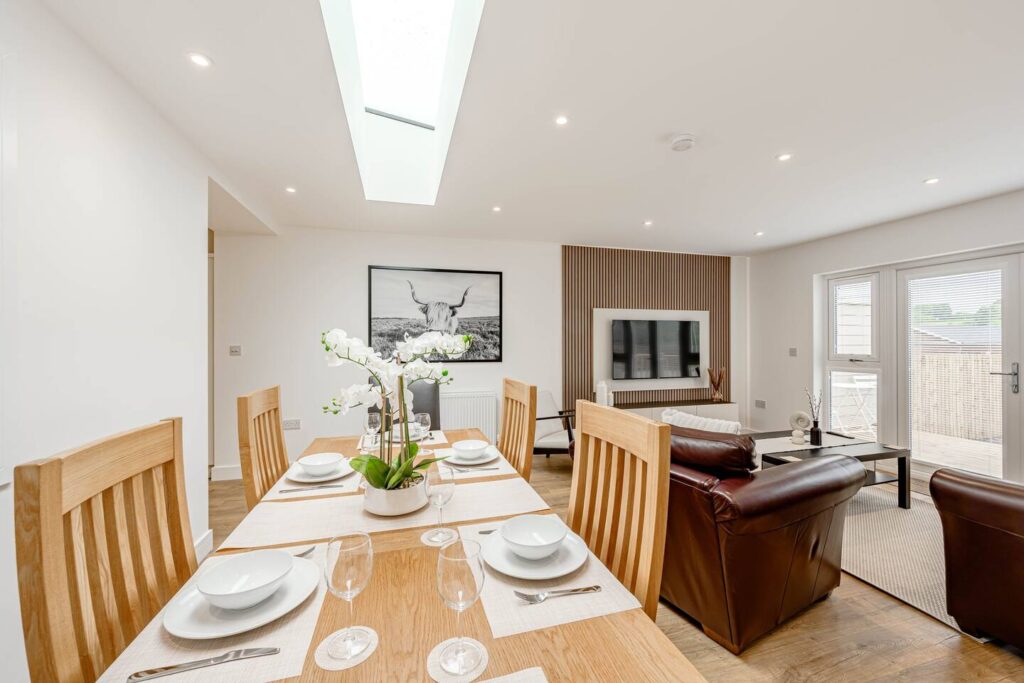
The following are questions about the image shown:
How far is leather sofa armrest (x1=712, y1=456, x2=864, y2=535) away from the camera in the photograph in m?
1.52

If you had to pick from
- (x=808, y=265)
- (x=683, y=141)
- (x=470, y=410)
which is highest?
(x=683, y=141)

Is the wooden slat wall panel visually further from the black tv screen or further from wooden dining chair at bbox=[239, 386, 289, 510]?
wooden dining chair at bbox=[239, 386, 289, 510]

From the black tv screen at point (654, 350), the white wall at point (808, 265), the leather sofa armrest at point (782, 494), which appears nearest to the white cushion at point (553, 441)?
the black tv screen at point (654, 350)

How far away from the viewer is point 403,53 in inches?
102

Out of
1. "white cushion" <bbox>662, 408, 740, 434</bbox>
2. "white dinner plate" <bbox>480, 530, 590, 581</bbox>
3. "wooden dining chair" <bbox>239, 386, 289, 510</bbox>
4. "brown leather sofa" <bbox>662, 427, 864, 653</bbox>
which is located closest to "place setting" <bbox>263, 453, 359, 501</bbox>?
"wooden dining chair" <bbox>239, 386, 289, 510</bbox>

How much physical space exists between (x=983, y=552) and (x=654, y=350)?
3.66m

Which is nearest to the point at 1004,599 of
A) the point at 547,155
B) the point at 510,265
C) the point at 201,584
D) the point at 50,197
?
the point at 201,584

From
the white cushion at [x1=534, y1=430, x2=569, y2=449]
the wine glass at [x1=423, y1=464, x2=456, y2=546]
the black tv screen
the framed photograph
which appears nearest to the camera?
the wine glass at [x1=423, y1=464, x2=456, y2=546]

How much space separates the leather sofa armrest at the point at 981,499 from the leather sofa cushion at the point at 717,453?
75 centimetres

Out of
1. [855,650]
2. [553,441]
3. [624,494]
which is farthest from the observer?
[553,441]

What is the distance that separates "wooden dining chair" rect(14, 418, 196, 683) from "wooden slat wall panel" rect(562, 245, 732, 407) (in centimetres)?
408

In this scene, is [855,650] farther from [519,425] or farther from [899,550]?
[519,425]

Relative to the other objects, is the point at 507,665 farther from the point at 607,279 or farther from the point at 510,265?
→ the point at 607,279

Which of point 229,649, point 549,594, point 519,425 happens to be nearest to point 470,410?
point 519,425
